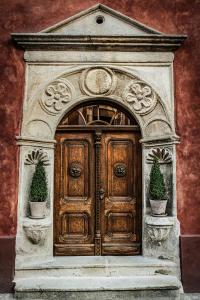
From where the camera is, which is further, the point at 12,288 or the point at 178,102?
the point at 178,102

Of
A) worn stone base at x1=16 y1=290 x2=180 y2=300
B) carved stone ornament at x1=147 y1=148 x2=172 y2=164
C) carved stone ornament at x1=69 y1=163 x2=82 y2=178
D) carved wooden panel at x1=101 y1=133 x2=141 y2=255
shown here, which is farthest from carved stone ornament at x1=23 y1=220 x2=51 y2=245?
carved stone ornament at x1=147 y1=148 x2=172 y2=164

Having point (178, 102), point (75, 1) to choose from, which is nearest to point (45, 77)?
point (75, 1)

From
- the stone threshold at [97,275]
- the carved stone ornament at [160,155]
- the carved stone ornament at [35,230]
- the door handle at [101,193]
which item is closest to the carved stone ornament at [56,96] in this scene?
the door handle at [101,193]

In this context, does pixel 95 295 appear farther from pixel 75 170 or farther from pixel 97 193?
pixel 75 170

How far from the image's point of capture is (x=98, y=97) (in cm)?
554

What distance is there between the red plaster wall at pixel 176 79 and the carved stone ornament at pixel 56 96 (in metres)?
0.42

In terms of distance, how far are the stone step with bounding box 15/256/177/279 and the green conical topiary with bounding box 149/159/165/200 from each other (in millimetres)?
1056

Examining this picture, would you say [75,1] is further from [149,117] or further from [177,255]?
[177,255]

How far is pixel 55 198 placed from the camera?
5594 mm

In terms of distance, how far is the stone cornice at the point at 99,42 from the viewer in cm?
532

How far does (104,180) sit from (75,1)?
303cm

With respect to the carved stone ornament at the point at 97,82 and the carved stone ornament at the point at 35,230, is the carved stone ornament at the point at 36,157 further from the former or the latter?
the carved stone ornament at the point at 97,82

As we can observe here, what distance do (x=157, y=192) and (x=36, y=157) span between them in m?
2.01

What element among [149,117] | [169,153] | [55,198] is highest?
[149,117]
